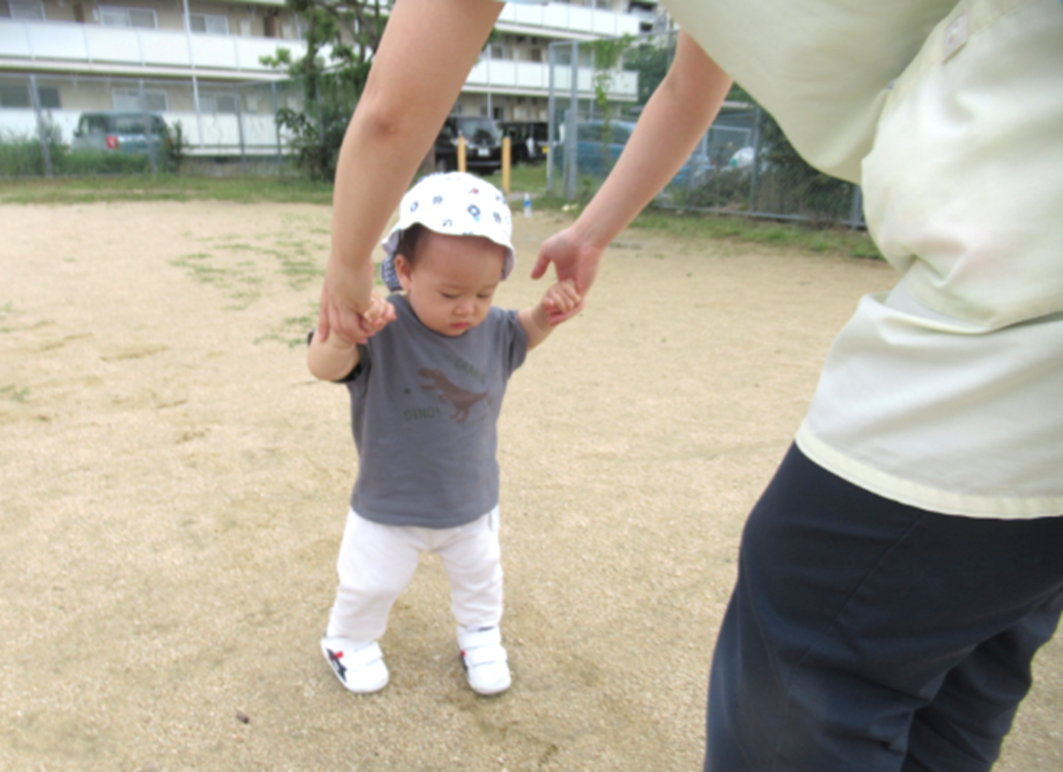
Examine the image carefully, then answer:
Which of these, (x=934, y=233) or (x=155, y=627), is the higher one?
(x=934, y=233)

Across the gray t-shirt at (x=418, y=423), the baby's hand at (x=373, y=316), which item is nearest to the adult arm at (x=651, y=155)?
the gray t-shirt at (x=418, y=423)

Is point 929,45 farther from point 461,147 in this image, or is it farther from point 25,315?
point 461,147

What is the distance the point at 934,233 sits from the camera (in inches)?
27.0

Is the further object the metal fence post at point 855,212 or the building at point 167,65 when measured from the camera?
the building at point 167,65

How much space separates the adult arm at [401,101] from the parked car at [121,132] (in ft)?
57.9

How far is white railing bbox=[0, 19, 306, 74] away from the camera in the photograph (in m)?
22.4

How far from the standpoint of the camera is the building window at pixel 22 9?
23375 mm

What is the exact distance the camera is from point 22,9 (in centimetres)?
2358

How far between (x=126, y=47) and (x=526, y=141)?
469 inches

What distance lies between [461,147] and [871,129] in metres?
12.6

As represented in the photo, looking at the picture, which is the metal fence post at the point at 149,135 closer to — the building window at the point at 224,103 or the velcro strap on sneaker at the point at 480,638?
the building window at the point at 224,103

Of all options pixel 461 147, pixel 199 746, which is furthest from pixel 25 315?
pixel 461 147

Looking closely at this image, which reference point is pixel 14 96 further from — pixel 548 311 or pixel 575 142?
pixel 548 311

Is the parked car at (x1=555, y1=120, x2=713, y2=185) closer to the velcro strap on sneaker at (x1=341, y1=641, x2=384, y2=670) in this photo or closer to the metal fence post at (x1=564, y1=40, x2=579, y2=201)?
the metal fence post at (x1=564, y1=40, x2=579, y2=201)
